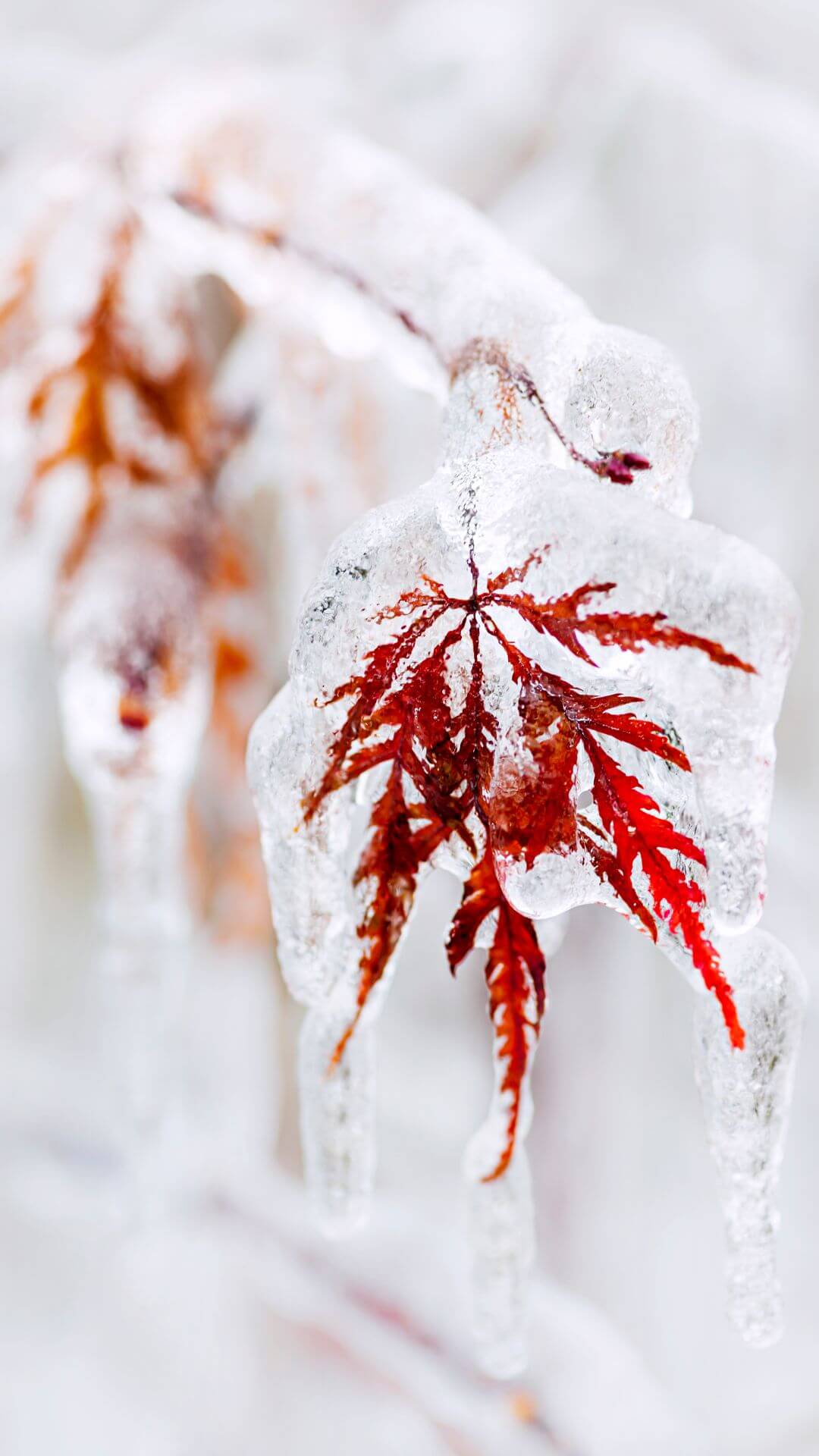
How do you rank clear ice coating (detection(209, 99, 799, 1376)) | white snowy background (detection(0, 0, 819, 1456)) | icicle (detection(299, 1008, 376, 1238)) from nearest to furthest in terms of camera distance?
1. clear ice coating (detection(209, 99, 799, 1376))
2. icicle (detection(299, 1008, 376, 1238))
3. white snowy background (detection(0, 0, 819, 1456))

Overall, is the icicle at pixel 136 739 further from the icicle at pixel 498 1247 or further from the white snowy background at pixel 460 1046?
the icicle at pixel 498 1247

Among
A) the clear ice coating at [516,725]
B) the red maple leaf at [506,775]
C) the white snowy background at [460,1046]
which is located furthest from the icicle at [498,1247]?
the white snowy background at [460,1046]

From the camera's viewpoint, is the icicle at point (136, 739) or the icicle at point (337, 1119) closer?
the icicle at point (337, 1119)

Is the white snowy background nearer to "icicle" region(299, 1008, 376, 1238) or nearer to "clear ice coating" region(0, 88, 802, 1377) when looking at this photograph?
"clear ice coating" region(0, 88, 802, 1377)

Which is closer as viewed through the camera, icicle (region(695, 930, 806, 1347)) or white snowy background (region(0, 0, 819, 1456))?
icicle (region(695, 930, 806, 1347))

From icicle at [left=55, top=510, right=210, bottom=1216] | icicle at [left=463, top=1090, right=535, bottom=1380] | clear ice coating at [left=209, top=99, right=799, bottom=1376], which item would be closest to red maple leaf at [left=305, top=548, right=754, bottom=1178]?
clear ice coating at [left=209, top=99, right=799, bottom=1376]

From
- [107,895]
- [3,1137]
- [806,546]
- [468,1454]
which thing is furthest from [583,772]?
[3,1137]
